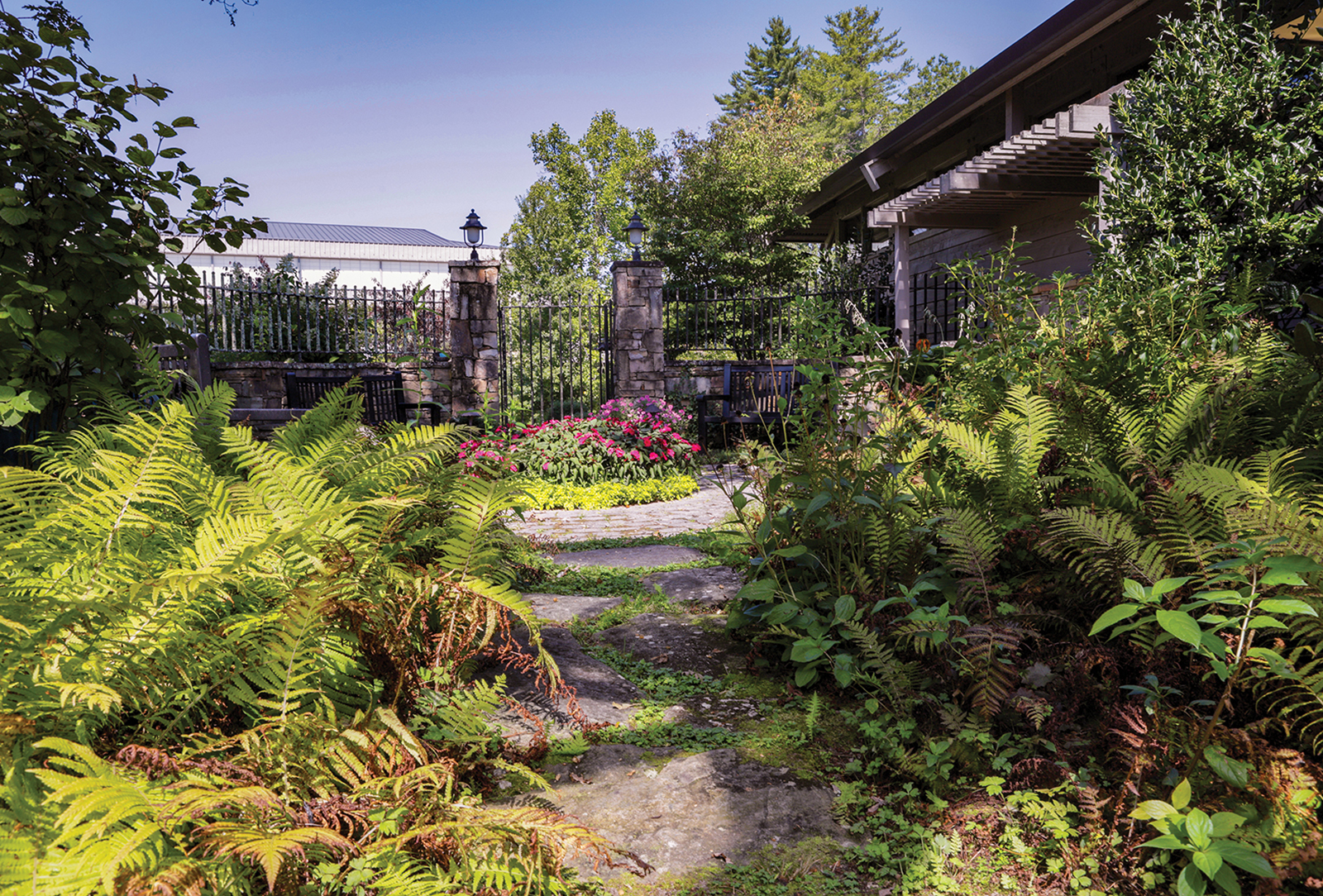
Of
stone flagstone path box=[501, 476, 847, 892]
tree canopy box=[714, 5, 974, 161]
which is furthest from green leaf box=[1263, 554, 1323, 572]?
tree canopy box=[714, 5, 974, 161]

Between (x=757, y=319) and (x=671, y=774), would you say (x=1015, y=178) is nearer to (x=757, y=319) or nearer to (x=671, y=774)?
(x=757, y=319)

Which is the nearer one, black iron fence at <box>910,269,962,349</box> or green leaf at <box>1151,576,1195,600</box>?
green leaf at <box>1151,576,1195,600</box>

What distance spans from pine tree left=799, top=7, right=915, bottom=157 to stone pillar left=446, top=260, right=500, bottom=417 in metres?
33.6

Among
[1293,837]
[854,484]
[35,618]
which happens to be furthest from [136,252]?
[1293,837]

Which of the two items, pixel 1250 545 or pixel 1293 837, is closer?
pixel 1293 837

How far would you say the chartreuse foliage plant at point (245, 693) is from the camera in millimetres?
1120

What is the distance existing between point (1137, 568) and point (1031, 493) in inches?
26.3

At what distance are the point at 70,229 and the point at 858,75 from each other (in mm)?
41865

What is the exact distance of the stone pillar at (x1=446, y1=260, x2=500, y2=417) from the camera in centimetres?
923

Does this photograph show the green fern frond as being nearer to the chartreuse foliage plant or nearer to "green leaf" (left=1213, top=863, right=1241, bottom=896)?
"green leaf" (left=1213, top=863, right=1241, bottom=896)

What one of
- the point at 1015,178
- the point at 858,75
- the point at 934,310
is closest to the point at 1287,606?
the point at 1015,178

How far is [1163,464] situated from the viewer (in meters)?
2.29

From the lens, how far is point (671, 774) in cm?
191

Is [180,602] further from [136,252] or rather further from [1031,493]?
[1031,493]
